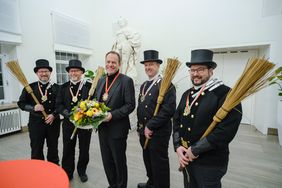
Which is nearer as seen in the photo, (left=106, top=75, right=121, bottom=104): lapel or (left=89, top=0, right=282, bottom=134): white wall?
(left=106, top=75, right=121, bottom=104): lapel

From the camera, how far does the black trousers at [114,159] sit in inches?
69.7

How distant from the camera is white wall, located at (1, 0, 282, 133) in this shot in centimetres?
411

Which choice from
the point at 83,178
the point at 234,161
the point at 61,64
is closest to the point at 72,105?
the point at 83,178

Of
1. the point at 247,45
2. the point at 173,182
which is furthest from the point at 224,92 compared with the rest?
the point at 247,45

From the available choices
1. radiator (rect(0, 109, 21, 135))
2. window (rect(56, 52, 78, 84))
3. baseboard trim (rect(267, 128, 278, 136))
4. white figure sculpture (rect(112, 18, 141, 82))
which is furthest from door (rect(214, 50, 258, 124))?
radiator (rect(0, 109, 21, 135))

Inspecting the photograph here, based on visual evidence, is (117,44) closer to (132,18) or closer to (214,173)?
(132,18)

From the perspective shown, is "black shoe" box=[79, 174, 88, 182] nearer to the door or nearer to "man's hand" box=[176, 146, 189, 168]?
"man's hand" box=[176, 146, 189, 168]

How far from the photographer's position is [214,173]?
4.03ft

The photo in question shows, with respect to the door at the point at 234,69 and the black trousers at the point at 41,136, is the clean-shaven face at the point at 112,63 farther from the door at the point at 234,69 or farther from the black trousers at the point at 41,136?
the door at the point at 234,69

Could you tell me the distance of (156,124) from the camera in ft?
5.71

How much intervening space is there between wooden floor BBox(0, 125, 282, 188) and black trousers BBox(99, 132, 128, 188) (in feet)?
1.37

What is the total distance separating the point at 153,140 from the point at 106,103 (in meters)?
0.64

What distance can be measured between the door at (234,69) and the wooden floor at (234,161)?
0.93 metres

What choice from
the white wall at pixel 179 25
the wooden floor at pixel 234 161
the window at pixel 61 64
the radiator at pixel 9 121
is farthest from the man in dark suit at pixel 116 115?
Answer: the window at pixel 61 64
